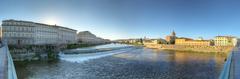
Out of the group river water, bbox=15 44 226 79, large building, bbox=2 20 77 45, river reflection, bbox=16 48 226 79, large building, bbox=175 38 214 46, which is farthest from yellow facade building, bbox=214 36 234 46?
river reflection, bbox=16 48 226 79

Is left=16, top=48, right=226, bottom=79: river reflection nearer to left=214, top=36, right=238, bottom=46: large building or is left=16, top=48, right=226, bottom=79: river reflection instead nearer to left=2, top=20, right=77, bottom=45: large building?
left=2, top=20, right=77, bottom=45: large building

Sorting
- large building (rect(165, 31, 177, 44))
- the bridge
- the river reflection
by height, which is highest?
large building (rect(165, 31, 177, 44))

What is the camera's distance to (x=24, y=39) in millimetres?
54500

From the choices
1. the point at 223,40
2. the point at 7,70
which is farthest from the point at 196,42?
the point at 7,70

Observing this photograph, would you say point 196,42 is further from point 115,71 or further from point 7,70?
point 7,70

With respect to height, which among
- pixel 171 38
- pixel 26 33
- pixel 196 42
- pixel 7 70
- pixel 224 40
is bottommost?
pixel 7 70

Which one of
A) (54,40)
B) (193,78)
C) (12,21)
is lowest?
(193,78)

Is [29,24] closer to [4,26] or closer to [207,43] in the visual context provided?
[4,26]

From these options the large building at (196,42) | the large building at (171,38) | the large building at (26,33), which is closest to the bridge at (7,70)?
the large building at (26,33)

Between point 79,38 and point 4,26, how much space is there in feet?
229

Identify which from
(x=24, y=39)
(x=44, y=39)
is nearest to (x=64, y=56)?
(x=24, y=39)

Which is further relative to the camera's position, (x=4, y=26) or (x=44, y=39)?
(x=44, y=39)

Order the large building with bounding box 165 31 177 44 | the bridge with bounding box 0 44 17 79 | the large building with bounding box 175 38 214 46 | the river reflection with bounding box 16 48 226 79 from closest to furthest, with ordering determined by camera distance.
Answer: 1. the bridge with bounding box 0 44 17 79
2. the river reflection with bounding box 16 48 226 79
3. the large building with bounding box 175 38 214 46
4. the large building with bounding box 165 31 177 44

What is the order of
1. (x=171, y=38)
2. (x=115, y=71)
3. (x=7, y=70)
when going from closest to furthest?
(x=7, y=70) < (x=115, y=71) < (x=171, y=38)
